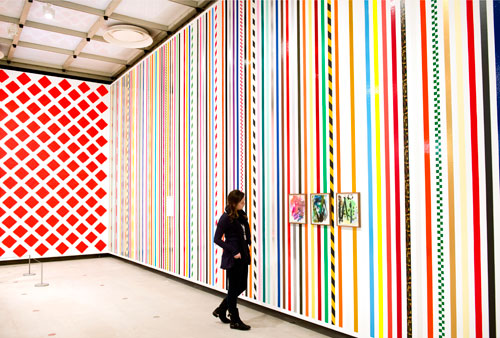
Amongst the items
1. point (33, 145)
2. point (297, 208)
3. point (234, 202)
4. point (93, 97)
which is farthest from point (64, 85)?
point (297, 208)

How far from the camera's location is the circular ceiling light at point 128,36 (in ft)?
22.6

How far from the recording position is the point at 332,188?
4.16 meters

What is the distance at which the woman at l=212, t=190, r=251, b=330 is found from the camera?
4297mm

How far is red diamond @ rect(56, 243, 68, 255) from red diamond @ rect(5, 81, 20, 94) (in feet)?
11.3

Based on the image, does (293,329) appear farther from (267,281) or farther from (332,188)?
(332,188)

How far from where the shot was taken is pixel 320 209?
425 centimetres

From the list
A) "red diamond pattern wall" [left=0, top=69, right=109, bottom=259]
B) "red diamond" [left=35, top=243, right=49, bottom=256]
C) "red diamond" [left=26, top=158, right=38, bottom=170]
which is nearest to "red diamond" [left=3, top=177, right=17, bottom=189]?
"red diamond pattern wall" [left=0, top=69, right=109, bottom=259]

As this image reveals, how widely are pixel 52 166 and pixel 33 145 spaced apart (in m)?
0.59

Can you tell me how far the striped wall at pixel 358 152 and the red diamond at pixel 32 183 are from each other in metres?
4.38

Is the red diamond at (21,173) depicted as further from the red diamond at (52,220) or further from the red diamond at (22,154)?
the red diamond at (52,220)

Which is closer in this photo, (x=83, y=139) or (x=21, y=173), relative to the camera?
(x=21, y=173)

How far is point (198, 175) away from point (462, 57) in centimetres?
417

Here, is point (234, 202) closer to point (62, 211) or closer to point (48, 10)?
point (48, 10)

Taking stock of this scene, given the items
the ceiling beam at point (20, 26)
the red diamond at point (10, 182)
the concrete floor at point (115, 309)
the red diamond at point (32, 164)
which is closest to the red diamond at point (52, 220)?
the red diamond at point (10, 182)
